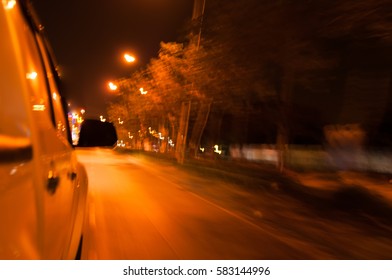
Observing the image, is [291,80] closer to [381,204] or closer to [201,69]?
[201,69]

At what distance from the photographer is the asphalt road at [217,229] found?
661 cm

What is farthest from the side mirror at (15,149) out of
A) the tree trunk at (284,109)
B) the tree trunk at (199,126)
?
the tree trunk at (199,126)

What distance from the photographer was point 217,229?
835 centimetres

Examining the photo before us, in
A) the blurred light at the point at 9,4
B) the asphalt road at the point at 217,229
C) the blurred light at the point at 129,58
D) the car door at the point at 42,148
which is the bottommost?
the asphalt road at the point at 217,229

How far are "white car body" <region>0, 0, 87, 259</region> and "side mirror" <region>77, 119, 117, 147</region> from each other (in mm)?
1437

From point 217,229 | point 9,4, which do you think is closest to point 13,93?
point 9,4

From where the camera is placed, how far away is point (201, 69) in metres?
13.9

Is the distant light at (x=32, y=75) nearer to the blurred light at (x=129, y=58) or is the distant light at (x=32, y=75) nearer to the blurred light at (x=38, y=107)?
the blurred light at (x=38, y=107)

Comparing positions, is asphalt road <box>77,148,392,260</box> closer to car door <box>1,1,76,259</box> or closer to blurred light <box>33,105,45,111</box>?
car door <box>1,1,76,259</box>

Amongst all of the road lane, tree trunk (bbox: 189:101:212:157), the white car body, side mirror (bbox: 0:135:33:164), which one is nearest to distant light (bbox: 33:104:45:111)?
the white car body

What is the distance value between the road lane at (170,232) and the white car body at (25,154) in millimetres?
2912

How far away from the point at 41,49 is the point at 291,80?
1000 cm

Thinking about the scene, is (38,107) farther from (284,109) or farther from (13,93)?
(284,109)
